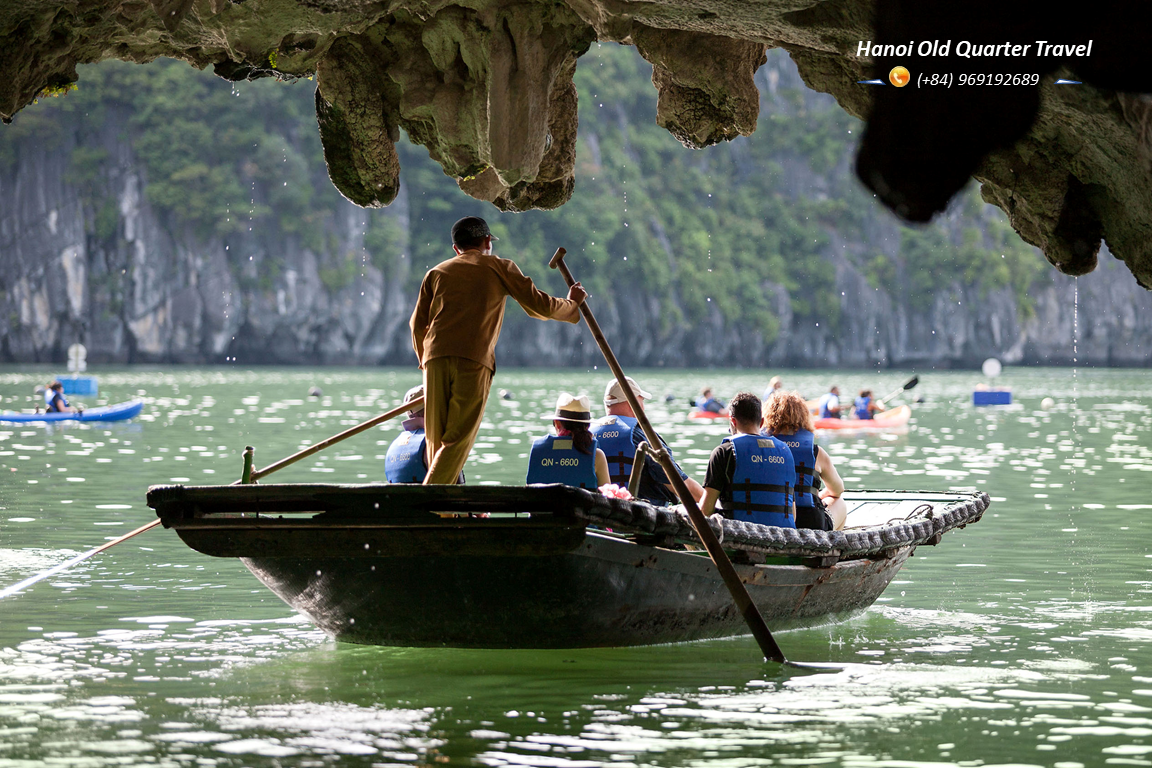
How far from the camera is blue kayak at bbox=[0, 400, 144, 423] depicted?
28109mm

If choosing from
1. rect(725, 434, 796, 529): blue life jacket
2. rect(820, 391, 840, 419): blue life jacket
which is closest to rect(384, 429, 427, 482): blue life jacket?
rect(725, 434, 796, 529): blue life jacket

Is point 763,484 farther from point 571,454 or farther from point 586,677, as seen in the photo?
point 586,677

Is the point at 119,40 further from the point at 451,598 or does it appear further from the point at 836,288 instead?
the point at 836,288

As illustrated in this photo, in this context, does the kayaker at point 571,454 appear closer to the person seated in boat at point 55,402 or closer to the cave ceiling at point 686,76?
the cave ceiling at point 686,76

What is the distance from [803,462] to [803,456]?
82mm

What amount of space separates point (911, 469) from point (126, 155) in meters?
68.1

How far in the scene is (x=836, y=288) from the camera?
307 ft

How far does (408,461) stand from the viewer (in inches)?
334

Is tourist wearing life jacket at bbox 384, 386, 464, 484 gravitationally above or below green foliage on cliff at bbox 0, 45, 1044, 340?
below

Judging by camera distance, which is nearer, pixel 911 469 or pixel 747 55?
pixel 747 55

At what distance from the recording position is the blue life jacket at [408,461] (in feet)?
27.7

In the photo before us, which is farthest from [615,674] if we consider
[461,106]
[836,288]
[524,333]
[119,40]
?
[836,288]

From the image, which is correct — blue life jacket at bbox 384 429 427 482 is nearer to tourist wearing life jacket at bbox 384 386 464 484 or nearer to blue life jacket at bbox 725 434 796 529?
tourist wearing life jacket at bbox 384 386 464 484

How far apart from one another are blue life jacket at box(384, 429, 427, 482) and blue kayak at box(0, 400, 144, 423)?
2157 centimetres
